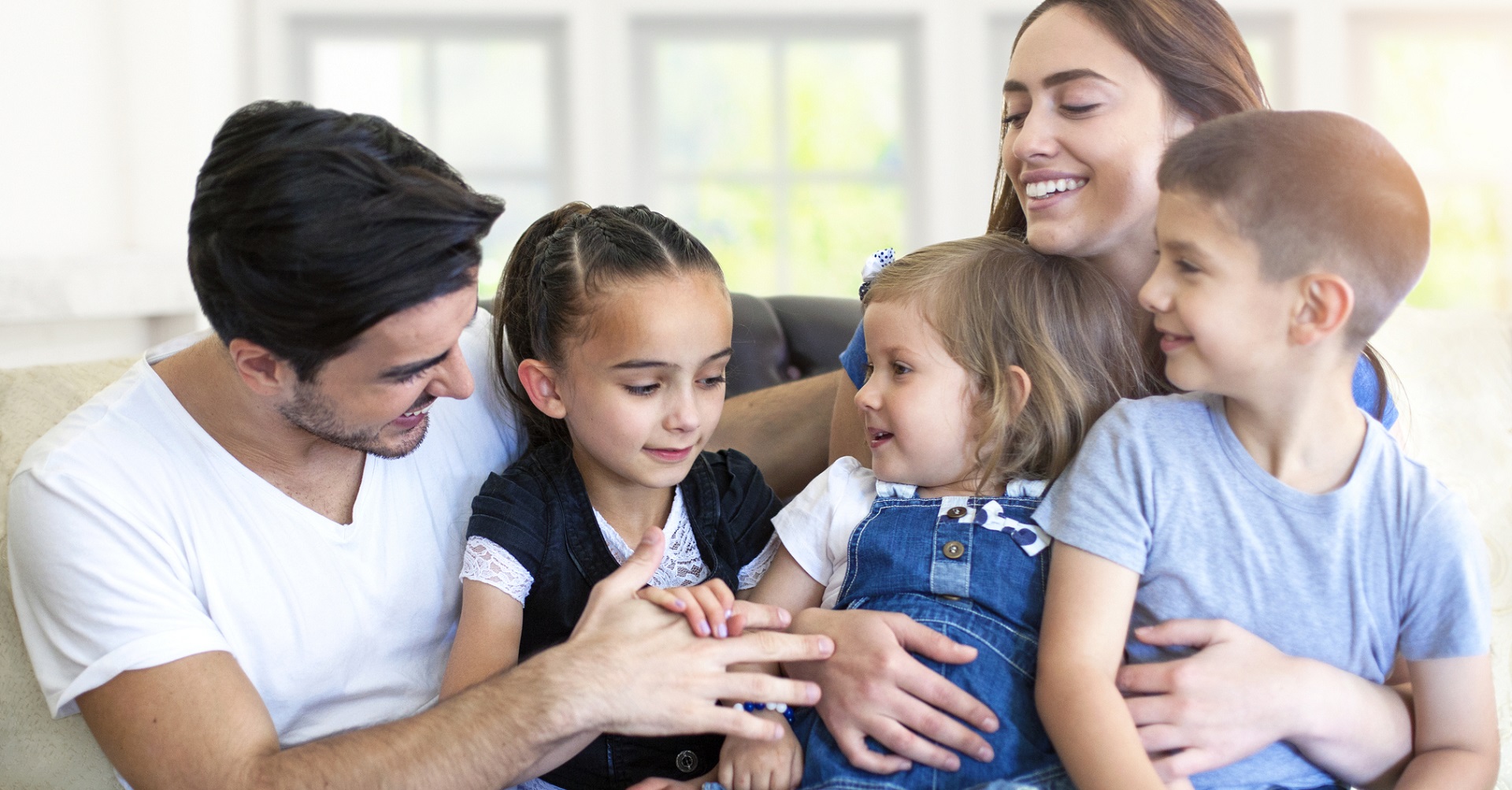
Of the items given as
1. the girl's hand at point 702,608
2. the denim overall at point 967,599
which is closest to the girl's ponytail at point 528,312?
the girl's hand at point 702,608

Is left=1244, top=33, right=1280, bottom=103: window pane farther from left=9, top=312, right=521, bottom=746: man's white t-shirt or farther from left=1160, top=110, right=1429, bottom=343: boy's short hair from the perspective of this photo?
left=9, top=312, right=521, bottom=746: man's white t-shirt

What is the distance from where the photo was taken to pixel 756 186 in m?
4.98

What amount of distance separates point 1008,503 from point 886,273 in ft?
1.07

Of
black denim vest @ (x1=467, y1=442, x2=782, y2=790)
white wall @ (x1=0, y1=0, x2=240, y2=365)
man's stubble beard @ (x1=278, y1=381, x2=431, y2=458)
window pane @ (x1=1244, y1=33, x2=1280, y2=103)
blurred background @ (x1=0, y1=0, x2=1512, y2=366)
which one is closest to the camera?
man's stubble beard @ (x1=278, y1=381, x2=431, y2=458)

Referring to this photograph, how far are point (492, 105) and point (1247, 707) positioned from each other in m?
4.26

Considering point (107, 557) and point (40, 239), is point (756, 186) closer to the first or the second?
point (40, 239)

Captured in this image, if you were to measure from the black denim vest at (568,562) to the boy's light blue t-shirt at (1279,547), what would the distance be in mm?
543

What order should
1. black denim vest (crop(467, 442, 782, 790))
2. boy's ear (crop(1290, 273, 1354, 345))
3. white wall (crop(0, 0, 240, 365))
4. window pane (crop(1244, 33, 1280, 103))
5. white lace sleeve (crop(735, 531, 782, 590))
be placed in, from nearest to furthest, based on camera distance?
boy's ear (crop(1290, 273, 1354, 345)) → black denim vest (crop(467, 442, 782, 790)) → white lace sleeve (crop(735, 531, 782, 590)) → white wall (crop(0, 0, 240, 365)) → window pane (crop(1244, 33, 1280, 103))

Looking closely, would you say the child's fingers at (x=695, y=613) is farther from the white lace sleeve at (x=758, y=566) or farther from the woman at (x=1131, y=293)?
the white lace sleeve at (x=758, y=566)

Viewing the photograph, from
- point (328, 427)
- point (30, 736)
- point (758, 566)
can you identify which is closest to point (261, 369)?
point (328, 427)

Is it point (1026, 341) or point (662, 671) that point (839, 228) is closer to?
point (1026, 341)

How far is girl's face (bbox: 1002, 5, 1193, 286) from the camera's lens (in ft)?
4.96

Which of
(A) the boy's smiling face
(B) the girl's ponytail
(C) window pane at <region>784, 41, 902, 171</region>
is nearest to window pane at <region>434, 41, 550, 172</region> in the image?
(C) window pane at <region>784, 41, 902, 171</region>

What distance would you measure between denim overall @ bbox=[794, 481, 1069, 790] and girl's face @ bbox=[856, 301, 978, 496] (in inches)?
1.5
